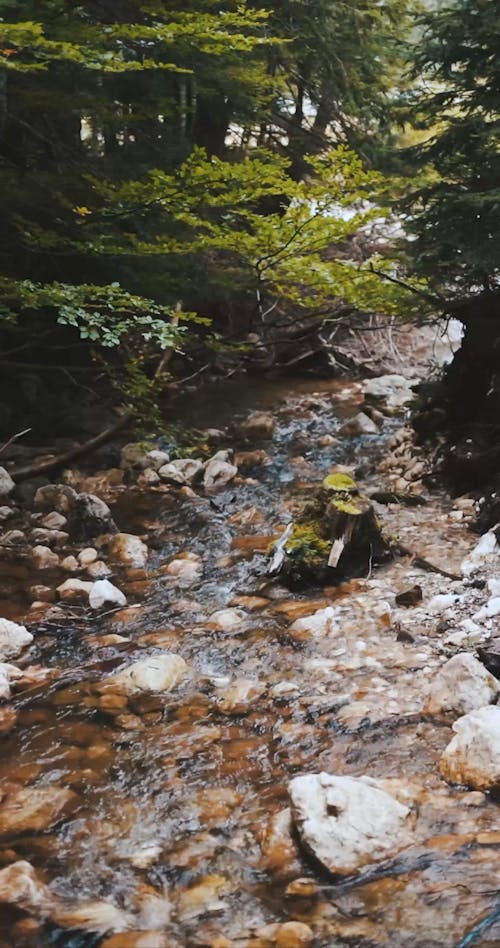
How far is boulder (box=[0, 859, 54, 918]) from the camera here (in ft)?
6.84

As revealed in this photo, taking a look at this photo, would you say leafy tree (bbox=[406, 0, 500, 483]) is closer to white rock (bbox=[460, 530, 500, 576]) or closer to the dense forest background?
the dense forest background

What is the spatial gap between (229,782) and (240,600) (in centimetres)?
175

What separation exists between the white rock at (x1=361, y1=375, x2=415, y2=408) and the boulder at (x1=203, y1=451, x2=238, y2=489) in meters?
3.55

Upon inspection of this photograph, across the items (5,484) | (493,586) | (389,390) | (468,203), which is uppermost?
(468,203)

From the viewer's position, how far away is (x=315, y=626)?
12.9 ft

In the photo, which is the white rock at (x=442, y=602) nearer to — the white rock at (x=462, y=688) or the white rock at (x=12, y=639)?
the white rock at (x=462, y=688)

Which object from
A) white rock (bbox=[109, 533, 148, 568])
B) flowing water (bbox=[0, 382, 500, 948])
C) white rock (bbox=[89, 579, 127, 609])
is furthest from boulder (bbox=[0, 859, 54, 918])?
white rock (bbox=[109, 533, 148, 568])

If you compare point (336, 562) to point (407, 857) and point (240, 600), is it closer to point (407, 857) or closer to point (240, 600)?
point (240, 600)

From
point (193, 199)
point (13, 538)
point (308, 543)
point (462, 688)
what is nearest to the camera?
point (462, 688)

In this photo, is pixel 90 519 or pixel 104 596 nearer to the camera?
pixel 104 596

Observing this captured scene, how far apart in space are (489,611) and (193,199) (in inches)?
148

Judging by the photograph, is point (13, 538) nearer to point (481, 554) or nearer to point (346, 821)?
point (481, 554)

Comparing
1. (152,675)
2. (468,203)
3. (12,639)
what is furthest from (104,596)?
(468,203)

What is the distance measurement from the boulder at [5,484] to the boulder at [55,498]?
0.26m
